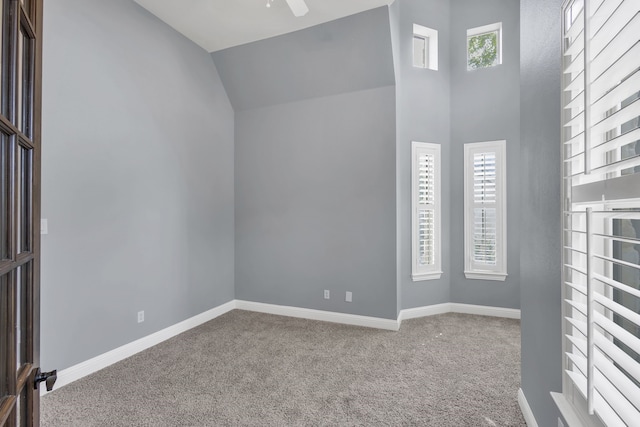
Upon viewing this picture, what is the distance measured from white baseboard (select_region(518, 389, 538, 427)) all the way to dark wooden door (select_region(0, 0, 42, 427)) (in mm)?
2282

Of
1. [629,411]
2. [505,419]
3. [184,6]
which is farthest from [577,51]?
[184,6]

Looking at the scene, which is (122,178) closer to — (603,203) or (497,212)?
(603,203)

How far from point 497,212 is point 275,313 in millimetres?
3070

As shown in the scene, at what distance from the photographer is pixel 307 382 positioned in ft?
7.67

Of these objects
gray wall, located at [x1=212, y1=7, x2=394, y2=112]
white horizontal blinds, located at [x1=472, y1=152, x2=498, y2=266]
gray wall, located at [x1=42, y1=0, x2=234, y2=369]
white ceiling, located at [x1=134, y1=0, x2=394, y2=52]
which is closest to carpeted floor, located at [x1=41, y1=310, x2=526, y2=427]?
gray wall, located at [x1=42, y1=0, x2=234, y2=369]

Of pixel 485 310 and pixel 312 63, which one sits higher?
pixel 312 63

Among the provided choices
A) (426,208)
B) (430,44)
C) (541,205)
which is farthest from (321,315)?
(430,44)

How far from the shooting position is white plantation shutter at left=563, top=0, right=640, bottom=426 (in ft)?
2.55

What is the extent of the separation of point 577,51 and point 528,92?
65 cm

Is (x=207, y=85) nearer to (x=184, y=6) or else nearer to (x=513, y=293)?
(x=184, y=6)

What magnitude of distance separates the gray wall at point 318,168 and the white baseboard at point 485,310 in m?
1.13

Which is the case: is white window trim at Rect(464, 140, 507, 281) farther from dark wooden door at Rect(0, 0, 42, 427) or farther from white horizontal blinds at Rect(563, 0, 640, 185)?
dark wooden door at Rect(0, 0, 42, 427)

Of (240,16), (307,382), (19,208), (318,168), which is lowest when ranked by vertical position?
(307,382)

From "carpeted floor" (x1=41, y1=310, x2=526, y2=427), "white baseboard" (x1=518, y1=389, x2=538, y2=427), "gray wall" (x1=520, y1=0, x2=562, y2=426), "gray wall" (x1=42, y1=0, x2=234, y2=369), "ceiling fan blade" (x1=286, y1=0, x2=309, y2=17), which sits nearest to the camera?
"gray wall" (x1=520, y1=0, x2=562, y2=426)
